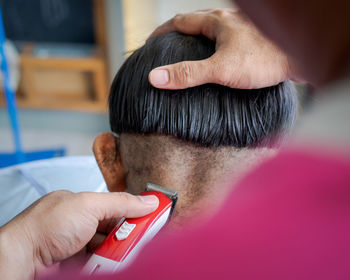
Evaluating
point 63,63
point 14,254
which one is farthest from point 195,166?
point 63,63

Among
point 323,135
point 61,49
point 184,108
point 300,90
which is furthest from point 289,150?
point 61,49

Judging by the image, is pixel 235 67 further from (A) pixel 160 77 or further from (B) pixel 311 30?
(B) pixel 311 30

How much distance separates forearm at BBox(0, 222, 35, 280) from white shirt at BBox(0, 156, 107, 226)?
48 cm

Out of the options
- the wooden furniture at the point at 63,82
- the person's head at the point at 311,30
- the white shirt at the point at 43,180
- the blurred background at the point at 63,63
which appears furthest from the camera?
the wooden furniture at the point at 63,82

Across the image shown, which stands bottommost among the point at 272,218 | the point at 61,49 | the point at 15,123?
the point at 15,123

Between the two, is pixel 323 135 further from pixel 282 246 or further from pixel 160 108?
pixel 160 108

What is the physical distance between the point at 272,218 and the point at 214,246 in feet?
0.11

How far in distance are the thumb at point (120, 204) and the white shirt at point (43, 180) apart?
54 centimetres

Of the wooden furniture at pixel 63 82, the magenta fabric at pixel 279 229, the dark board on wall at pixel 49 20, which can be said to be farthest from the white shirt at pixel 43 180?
the dark board on wall at pixel 49 20

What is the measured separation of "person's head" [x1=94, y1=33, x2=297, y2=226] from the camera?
56 cm

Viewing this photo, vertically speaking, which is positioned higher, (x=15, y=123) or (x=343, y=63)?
(x=343, y=63)

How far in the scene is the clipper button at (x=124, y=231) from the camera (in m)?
0.55

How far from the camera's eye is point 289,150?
18 centimetres

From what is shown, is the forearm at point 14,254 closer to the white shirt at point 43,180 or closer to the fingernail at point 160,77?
the fingernail at point 160,77
